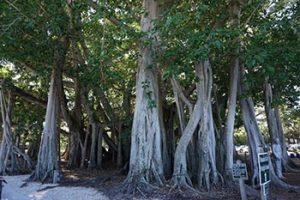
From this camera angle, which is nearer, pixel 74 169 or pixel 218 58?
pixel 218 58

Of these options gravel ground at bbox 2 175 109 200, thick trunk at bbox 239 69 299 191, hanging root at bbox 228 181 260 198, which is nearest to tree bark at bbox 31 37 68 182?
gravel ground at bbox 2 175 109 200

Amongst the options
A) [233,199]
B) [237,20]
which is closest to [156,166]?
[233,199]

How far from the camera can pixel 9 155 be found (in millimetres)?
12906

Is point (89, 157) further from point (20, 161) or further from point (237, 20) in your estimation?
point (237, 20)

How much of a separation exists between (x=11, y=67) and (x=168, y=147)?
667 cm

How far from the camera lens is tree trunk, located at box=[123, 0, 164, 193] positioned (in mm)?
8203

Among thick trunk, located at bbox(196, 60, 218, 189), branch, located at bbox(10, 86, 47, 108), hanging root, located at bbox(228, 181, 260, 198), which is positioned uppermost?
branch, located at bbox(10, 86, 47, 108)

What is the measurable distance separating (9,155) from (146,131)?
21.0ft

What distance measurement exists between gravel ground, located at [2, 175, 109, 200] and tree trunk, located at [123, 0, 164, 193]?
0.82 metres

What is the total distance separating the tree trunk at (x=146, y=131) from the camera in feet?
26.9

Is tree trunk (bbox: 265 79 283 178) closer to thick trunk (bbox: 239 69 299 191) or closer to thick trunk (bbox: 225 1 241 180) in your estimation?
thick trunk (bbox: 239 69 299 191)

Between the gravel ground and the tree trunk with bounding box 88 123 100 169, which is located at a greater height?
the tree trunk with bounding box 88 123 100 169

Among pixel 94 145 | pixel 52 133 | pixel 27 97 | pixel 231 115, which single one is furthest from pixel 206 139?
pixel 27 97

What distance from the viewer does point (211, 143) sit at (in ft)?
27.6
